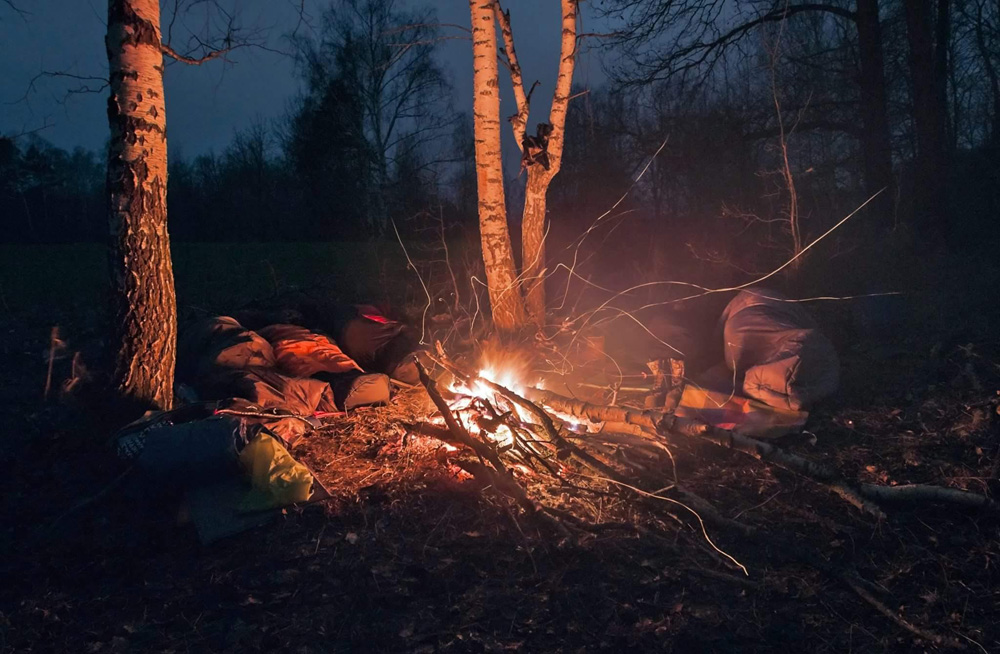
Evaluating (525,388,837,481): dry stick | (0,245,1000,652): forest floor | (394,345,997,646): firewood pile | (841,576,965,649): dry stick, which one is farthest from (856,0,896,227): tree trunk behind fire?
(841,576,965,649): dry stick

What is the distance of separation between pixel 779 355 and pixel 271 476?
3.53 metres

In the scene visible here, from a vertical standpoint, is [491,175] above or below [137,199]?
above

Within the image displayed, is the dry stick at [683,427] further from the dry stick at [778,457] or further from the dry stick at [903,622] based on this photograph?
the dry stick at [903,622]

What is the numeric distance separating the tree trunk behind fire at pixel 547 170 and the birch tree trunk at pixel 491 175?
0.22 metres

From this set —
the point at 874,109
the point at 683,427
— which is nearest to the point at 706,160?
the point at 874,109

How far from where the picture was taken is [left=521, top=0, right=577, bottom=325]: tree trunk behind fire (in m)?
5.97

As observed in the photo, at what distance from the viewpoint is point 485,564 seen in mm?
3086

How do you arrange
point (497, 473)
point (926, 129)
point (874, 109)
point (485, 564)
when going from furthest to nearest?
point (874, 109), point (926, 129), point (497, 473), point (485, 564)

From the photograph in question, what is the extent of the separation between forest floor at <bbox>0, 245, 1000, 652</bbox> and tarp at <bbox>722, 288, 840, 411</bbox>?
0.45 meters

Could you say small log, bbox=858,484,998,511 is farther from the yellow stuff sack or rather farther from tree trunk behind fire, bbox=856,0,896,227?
tree trunk behind fire, bbox=856,0,896,227

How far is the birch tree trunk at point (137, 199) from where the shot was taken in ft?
14.1

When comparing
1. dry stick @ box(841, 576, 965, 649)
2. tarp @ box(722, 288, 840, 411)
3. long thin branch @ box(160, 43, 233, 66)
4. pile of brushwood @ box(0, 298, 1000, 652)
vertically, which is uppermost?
long thin branch @ box(160, 43, 233, 66)

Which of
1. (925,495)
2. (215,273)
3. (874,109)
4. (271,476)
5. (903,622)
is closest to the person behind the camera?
(903,622)

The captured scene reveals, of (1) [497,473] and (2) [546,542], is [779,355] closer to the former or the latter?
(1) [497,473]
